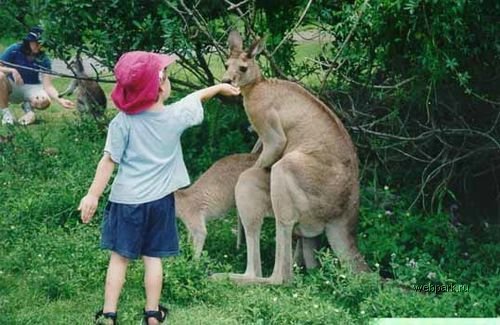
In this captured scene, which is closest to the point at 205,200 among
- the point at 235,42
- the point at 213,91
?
the point at 235,42

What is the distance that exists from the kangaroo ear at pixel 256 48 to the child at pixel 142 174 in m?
1.23

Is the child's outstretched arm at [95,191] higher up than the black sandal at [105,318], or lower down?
higher up

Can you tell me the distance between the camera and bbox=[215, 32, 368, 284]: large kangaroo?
22.9 feet

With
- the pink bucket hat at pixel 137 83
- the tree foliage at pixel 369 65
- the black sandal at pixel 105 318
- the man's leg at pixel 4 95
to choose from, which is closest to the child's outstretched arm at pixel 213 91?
the pink bucket hat at pixel 137 83

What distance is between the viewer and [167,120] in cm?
587

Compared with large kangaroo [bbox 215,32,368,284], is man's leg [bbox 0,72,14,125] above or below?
below

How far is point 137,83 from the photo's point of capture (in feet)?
18.8

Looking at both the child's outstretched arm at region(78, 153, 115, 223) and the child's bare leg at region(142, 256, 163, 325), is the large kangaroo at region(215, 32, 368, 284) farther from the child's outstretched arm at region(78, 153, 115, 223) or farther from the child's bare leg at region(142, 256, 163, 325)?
the child's outstretched arm at region(78, 153, 115, 223)

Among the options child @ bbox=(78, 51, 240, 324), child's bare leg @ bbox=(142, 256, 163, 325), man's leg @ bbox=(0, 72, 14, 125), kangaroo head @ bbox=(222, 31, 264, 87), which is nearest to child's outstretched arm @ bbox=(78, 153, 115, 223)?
child @ bbox=(78, 51, 240, 324)

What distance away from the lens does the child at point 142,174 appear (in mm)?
5770

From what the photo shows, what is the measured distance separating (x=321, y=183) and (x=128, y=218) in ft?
5.35

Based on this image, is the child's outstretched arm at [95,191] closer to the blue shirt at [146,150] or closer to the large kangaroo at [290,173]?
the blue shirt at [146,150]

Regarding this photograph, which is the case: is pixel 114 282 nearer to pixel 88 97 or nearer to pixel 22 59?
pixel 88 97

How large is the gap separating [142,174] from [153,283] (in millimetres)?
606
